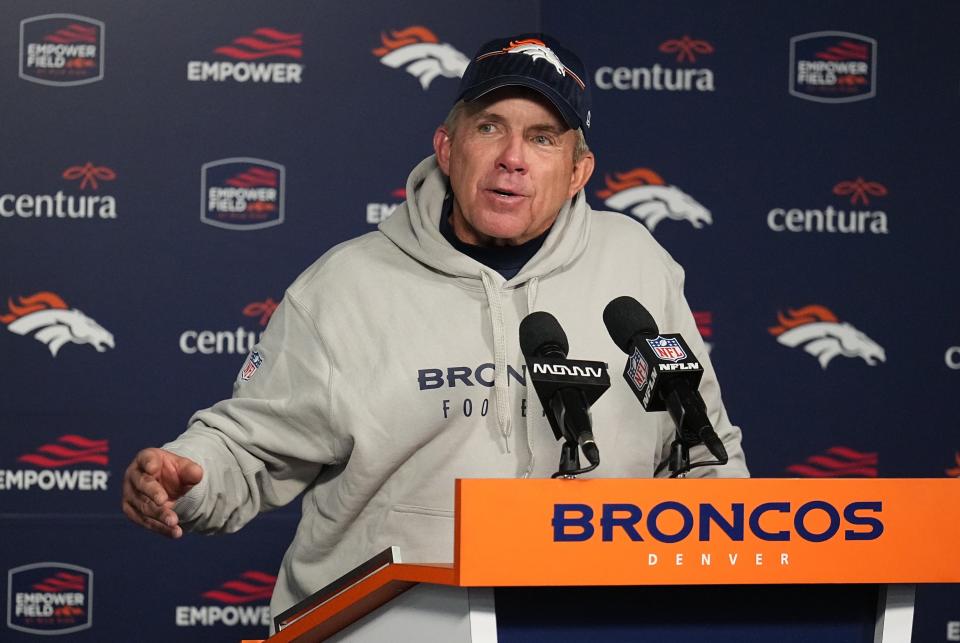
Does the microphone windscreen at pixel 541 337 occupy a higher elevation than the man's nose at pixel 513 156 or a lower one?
lower

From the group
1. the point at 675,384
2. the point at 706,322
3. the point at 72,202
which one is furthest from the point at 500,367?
the point at 72,202

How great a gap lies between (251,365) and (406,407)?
0.28 m

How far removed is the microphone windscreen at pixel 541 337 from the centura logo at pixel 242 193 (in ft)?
6.91

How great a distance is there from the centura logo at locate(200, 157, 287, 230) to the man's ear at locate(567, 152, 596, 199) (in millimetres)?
1525

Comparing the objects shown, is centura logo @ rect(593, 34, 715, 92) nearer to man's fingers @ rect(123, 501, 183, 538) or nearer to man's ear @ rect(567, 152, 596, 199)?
man's ear @ rect(567, 152, 596, 199)

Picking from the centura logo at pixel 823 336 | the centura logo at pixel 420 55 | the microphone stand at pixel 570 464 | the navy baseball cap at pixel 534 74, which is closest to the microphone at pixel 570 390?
the microphone stand at pixel 570 464

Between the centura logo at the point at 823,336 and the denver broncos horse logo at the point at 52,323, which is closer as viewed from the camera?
the denver broncos horse logo at the point at 52,323

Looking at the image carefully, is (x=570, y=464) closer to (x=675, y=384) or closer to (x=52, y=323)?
(x=675, y=384)

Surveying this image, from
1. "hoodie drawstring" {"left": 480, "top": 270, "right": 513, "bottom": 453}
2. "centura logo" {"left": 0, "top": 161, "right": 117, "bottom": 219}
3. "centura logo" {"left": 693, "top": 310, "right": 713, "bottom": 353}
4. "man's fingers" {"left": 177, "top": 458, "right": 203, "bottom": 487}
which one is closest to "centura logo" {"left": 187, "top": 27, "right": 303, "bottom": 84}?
"centura logo" {"left": 0, "top": 161, "right": 117, "bottom": 219}

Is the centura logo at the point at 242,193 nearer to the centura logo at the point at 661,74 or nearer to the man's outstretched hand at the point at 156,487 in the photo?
the centura logo at the point at 661,74

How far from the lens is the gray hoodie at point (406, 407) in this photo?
1763mm

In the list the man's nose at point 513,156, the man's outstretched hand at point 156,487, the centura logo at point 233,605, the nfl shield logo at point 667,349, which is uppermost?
the man's nose at point 513,156

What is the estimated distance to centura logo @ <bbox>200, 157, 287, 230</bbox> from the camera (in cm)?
329

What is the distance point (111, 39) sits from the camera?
10.8 ft
